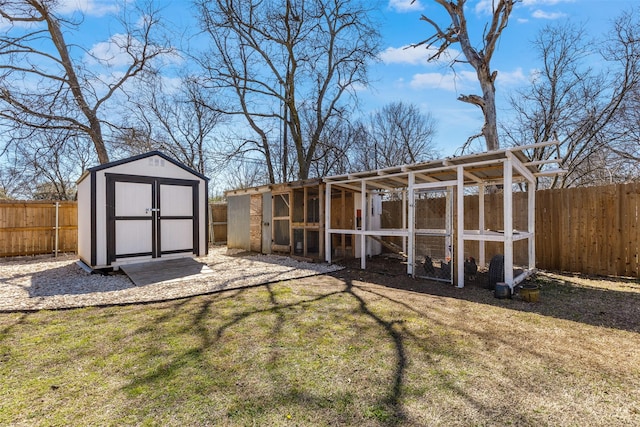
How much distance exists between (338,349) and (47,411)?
215cm

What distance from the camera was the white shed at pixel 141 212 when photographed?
6.68 m

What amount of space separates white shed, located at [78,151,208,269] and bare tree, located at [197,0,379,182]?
6207 millimetres

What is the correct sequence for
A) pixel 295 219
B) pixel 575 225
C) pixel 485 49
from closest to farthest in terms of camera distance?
pixel 575 225
pixel 485 49
pixel 295 219

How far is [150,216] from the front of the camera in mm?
7352

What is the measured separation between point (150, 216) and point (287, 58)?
9.55m

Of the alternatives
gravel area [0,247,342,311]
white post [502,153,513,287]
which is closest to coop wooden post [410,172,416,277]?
white post [502,153,513,287]

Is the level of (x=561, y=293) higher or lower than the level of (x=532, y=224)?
lower

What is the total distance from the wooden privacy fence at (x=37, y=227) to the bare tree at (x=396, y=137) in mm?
Result: 13619

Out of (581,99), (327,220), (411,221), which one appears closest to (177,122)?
(327,220)

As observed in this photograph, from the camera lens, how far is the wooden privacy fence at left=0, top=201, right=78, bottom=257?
Result: 8977 millimetres

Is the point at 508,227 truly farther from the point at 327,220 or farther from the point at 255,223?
the point at 255,223

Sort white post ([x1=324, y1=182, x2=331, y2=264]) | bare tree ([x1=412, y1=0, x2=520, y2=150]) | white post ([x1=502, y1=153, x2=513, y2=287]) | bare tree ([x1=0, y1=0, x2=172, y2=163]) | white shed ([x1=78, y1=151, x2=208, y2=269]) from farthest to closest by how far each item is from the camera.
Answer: bare tree ([x1=0, y1=0, x2=172, y2=163]) → bare tree ([x1=412, y1=0, x2=520, y2=150]) → white post ([x1=324, y1=182, x2=331, y2=264]) → white shed ([x1=78, y1=151, x2=208, y2=269]) → white post ([x1=502, y1=153, x2=513, y2=287])

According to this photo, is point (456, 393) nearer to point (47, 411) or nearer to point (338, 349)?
point (338, 349)

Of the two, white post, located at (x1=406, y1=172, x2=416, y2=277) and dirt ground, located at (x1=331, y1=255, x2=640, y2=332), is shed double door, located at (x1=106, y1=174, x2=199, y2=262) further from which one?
white post, located at (x1=406, y1=172, x2=416, y2=277)
